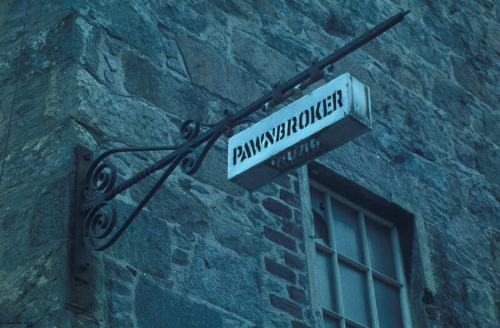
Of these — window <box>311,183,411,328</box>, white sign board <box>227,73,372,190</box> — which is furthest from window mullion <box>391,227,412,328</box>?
white sign board <box>227,73,372,190</box>

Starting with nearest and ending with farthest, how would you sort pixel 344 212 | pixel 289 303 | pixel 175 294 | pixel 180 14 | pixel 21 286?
1. pixel 21 286
2. pixel 175 294
3. pixel 289 303
4. pixel 180 14
5. pixel 344 212

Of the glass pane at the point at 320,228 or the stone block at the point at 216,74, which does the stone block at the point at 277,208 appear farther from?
the stone block at the point at 216,74

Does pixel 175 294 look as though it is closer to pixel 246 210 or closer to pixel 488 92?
pixel 246 210

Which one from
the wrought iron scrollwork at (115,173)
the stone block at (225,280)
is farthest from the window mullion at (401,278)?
the wrought iron scrollwork at (115,173)

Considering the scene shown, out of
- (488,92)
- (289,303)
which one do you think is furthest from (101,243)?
(488,92)

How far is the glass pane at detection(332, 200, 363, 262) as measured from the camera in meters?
6.20

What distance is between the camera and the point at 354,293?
6.09m

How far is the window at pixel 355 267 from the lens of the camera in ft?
19.4

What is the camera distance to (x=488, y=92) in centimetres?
809

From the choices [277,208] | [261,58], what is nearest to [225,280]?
[277,208]

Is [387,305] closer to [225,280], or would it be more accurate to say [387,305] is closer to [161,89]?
[225,280]

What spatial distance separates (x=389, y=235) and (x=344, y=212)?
40cm

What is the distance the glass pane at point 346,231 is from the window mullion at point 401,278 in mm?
306

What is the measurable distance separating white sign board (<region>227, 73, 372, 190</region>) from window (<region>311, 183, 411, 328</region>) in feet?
4.71
